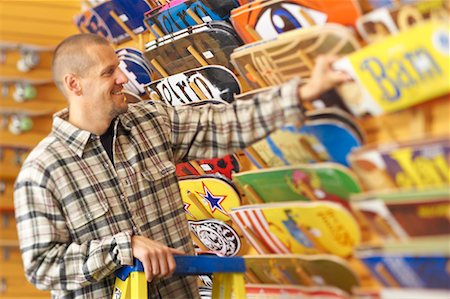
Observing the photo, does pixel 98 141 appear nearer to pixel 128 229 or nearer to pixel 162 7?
pixel 128 229

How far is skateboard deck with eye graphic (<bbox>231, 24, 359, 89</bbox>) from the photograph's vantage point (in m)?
2.66

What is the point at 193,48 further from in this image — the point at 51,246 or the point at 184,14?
the point at 51,246

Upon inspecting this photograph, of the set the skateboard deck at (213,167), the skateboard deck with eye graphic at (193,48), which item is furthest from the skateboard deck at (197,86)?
the skateboard deck at (213,167)

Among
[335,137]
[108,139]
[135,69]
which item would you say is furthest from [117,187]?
[135,69]

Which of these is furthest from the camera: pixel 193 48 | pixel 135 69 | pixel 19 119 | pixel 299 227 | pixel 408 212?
pixel 19 119

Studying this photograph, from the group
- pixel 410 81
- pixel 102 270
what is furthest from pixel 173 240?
pixel 410 81

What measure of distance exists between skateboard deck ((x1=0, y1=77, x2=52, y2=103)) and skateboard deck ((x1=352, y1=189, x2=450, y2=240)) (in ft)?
14.3

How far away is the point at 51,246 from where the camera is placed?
9.84 feet

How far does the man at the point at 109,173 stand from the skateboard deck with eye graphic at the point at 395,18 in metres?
0.34

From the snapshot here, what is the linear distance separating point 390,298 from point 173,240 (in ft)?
3.24

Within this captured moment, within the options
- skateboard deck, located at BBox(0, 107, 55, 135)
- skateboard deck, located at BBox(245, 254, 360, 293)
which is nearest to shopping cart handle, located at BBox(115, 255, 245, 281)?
skateboard deck, located at BBox(245, 254, 360, 293)

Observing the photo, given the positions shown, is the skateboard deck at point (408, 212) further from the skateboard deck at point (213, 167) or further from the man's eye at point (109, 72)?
the man's eye at point (109, 72)

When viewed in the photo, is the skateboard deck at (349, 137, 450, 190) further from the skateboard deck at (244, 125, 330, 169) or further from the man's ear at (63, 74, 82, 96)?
the man's ear at (63, 74, 82, 96)

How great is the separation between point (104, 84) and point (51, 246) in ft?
2.15
